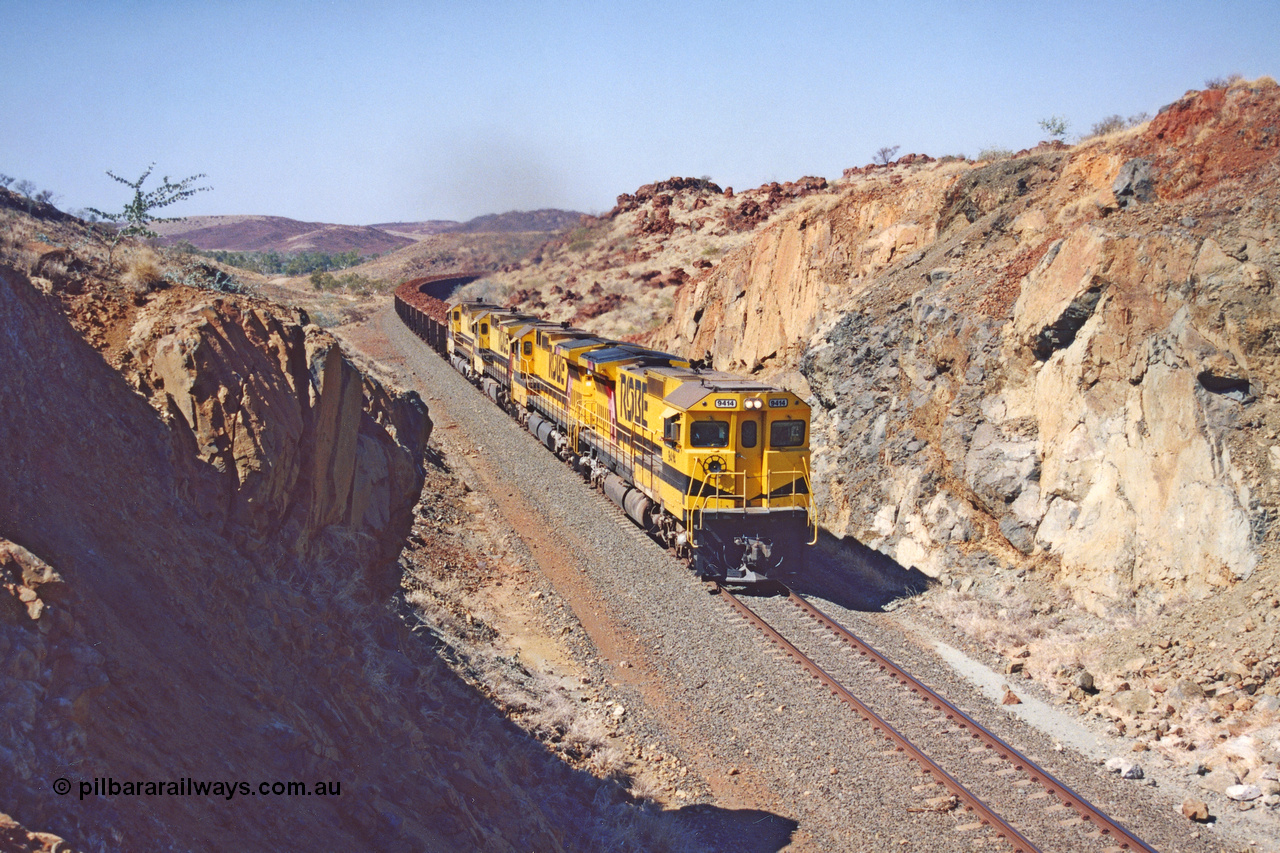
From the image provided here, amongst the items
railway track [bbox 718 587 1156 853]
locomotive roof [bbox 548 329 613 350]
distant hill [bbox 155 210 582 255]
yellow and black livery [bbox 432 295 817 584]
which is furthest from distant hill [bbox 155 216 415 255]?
railway track [bbox 718 587 1156 853]

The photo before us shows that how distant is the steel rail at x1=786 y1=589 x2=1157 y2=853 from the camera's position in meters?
9.70

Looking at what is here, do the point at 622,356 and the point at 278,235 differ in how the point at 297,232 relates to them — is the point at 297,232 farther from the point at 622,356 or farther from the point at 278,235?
the point at 622,356

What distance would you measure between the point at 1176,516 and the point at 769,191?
186ft

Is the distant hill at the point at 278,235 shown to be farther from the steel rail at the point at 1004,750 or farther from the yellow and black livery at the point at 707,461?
the steel rail at the point at 1004,750

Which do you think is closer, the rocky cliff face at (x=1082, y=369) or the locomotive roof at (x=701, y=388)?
the rocky cliff face at (x=1082, y=369)

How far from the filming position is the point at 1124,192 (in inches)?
751

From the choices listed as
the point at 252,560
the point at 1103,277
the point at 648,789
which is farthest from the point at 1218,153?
the point at 252,560

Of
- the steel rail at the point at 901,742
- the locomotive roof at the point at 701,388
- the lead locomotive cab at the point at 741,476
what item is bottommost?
the steel rail at the point at 901,742

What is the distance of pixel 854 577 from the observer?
731 inches

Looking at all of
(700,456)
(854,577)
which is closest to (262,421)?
(700,456)

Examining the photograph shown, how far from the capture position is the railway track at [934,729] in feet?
32.3

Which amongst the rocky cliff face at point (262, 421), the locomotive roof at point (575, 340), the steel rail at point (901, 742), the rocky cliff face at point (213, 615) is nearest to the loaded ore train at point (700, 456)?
the locomotive roof at point (575, 340)

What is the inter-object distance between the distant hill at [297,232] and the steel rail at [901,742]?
11771 cm

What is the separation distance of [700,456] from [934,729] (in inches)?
267
